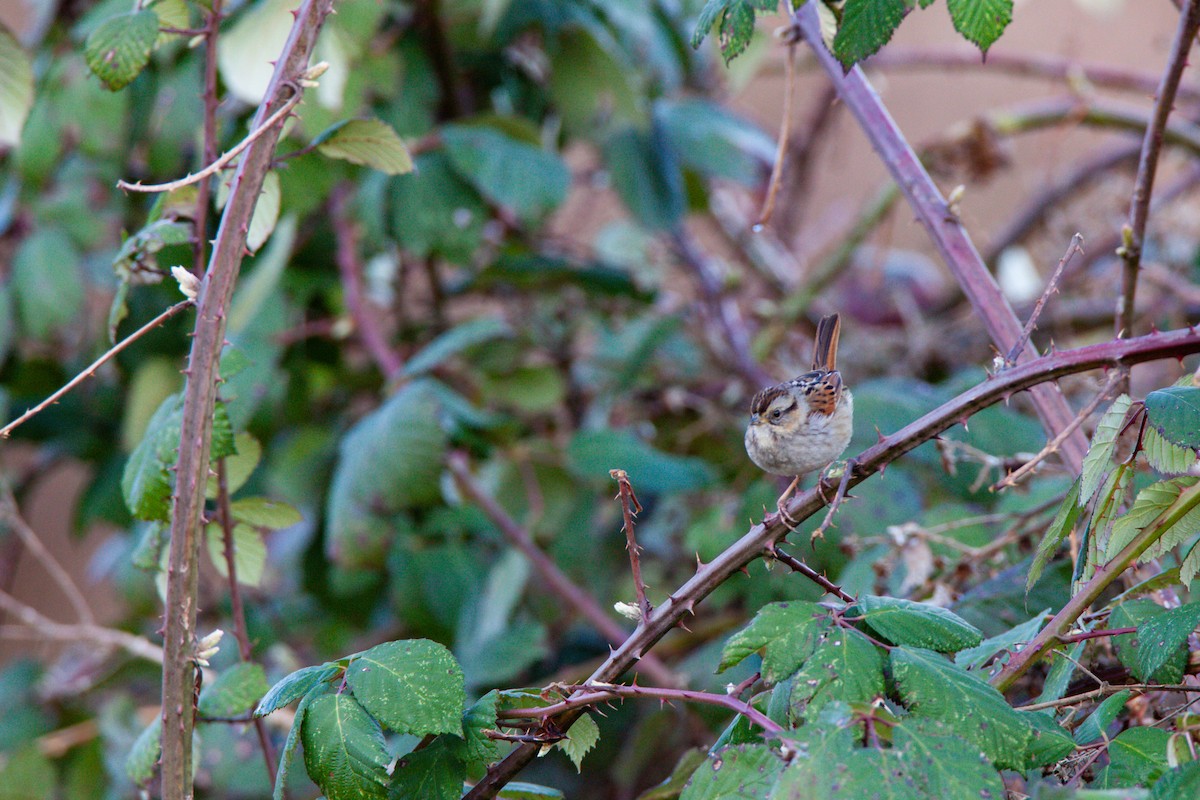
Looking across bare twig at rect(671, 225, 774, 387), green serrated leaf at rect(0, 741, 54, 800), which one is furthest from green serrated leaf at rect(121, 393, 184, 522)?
bare twig at rect(671, 225, 774, 387)

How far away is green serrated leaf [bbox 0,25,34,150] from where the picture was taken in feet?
4.62

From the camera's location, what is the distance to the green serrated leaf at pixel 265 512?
45.2 inches

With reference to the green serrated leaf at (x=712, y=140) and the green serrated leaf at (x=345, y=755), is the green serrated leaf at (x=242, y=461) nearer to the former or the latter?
the green serrated leaf at (x=345, y=755)

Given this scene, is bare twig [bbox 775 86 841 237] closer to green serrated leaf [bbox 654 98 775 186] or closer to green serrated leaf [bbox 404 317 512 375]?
green serrated leaf [bbox 654 98 775 186]

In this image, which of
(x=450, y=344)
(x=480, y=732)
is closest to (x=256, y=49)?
(x=450, y=344)

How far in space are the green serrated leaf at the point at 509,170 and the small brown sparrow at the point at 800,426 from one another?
2.88 ft

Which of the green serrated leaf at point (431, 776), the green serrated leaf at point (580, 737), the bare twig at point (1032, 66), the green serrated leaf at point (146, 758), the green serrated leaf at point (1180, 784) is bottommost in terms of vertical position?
the green serrated leaf at point (146, 758)

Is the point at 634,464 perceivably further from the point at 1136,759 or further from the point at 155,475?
the point at 1136,759

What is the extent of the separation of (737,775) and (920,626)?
182mm

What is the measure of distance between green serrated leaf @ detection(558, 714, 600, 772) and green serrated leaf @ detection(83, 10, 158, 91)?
0.76 m

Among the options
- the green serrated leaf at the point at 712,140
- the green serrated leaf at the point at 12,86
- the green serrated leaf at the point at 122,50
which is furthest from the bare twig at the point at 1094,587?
the green serrated leaf at the point at 712,140

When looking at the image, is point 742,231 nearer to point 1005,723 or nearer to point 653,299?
point 653,299

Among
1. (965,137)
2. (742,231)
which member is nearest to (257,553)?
(965,137)

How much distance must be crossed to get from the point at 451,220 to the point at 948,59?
1.77 metres
